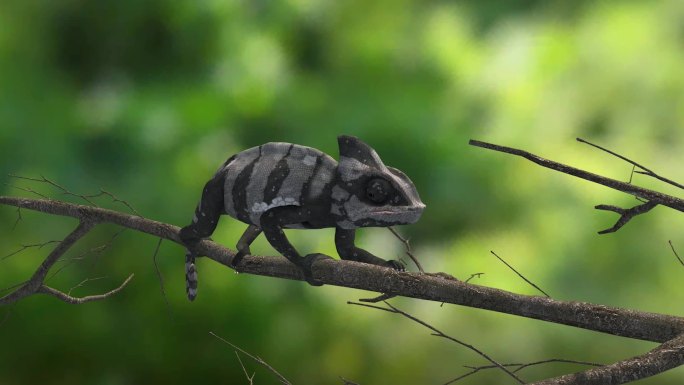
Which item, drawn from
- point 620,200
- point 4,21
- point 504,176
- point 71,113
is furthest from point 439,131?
point 4,21

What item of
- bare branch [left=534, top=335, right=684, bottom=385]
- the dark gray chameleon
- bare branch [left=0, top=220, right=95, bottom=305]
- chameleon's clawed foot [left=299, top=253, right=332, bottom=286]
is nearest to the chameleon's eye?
the dark gray chameleon

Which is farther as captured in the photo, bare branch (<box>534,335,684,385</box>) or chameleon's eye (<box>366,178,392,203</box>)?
chameleon's eye (<box>366,178,392,203</box>)

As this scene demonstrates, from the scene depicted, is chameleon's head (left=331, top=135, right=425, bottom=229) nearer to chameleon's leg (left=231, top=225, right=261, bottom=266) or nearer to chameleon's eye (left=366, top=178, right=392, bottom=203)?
chameleon's eye (left=366, top=178, right=392, bottom=203)

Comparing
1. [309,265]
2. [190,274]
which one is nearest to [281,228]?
[309,265]

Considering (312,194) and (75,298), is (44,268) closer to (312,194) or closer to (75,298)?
(75,298)

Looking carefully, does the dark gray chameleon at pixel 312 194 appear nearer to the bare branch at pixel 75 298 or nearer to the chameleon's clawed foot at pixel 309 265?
the chameleon's clawed foot at pixel 309 265

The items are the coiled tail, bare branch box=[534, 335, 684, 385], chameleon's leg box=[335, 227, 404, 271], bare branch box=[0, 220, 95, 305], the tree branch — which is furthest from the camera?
bare branch box=[0, 220, 95, 305]

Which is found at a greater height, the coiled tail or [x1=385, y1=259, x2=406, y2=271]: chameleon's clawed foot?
[x1=385, y1=259, x2=406, y2=271]: chameleon's clawed foot
